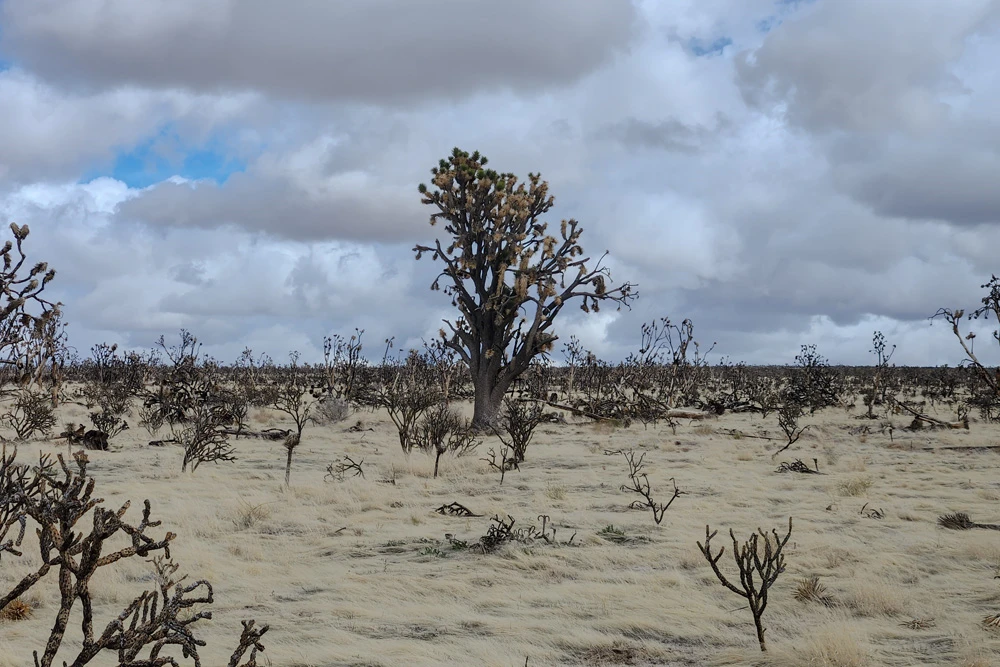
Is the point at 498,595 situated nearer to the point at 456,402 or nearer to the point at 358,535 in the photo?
the point at 358,535

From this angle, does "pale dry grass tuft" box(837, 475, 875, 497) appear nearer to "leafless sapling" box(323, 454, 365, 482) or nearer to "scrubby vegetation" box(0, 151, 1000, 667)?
"scrubby vegetation" box(0, 151, 1000, 667)

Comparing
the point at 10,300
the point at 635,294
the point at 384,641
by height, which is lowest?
the point at 384,641

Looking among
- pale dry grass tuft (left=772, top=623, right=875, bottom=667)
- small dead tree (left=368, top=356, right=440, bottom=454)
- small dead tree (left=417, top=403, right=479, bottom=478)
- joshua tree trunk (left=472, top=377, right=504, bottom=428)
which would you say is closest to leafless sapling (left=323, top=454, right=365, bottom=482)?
small dead tree (left=417, top=403, right=479, bottom=478)

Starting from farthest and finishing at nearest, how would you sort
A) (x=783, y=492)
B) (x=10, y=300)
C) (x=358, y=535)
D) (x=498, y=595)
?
(x=783, y=492) < (x=358, y=535) < (x=498, y=595) < (x=10, y=300)

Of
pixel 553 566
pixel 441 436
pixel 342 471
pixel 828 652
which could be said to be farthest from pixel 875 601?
pixel 441 436

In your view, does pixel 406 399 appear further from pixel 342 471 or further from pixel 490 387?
pixel 342 471

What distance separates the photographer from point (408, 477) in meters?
12.8

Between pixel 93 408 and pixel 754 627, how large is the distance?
21944 mm

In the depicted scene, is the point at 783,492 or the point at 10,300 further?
the point at 783,492

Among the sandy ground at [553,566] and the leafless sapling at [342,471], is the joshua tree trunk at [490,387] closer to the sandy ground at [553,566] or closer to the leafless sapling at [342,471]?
the sandy ground at [553,566]

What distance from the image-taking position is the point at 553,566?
24.5ft

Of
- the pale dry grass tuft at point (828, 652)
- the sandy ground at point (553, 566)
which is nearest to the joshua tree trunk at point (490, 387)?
the sandy ground at point (553, 566)

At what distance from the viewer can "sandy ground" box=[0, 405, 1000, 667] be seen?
5.47 meters

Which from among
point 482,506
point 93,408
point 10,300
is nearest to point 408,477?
point 482,506
